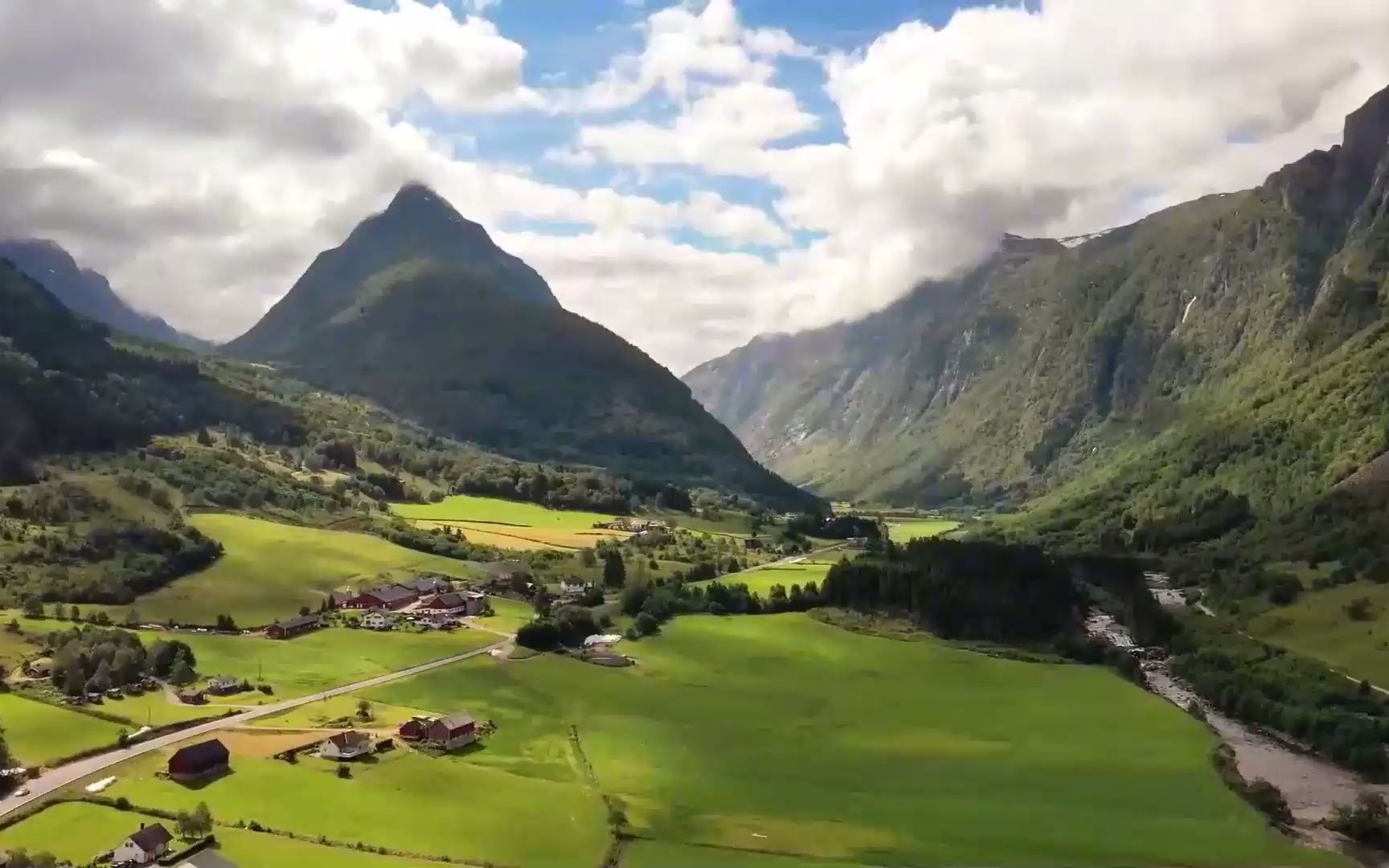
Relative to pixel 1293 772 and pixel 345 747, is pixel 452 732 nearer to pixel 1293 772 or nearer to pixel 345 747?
pixel 345 747

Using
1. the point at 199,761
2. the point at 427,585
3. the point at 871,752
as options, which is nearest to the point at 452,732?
the point at 199,761

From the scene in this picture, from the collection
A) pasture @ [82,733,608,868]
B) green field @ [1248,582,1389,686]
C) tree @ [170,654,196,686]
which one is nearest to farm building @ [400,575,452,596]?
tree @ [170,654,196,686]

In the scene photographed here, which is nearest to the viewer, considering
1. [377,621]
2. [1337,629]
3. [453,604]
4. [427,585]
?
[1337,629]

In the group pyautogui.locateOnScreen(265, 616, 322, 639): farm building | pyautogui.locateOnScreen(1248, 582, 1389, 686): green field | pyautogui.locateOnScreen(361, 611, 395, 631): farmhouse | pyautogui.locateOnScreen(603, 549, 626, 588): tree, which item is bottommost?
pyautogui.locateOnScreen(265, 616, 322, 639): farm building

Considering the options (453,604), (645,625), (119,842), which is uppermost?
(645,625)

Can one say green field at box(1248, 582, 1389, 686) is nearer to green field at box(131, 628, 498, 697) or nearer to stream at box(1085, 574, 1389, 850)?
stream at box(1085, 574, 1389, 850)

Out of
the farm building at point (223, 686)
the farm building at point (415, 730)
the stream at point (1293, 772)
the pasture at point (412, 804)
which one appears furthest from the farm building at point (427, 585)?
the stream at point (1293, 772)

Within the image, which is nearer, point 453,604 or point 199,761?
point 199,761
